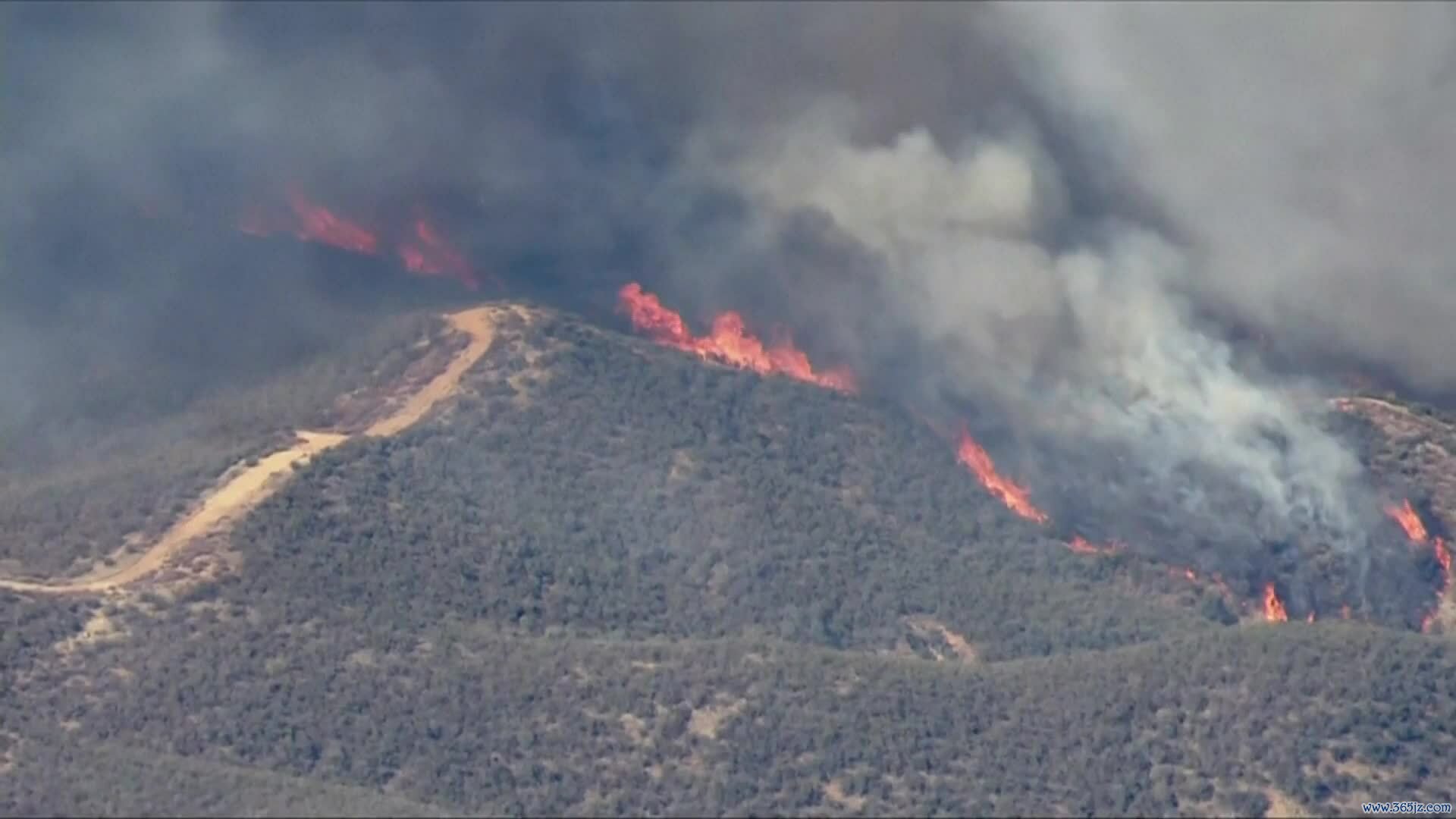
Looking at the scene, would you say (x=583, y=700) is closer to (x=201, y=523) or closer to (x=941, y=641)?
(x=201, y=523)

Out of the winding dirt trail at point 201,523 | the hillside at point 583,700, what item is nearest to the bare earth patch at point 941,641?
the hillside at point 583,700

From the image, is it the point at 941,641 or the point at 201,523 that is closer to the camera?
the point at 201,523

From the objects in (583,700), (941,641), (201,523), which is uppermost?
(941,641)

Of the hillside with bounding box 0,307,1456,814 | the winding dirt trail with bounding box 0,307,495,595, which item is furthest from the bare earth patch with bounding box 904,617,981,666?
the winding dirt trail with bounding box 0,307,495,595

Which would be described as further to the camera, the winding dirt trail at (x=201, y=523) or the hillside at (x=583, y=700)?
the winding dirt trail at (x=201, y=523)

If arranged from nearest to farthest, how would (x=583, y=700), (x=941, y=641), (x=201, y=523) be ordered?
1. (x=583, y=700)
2. (x=201, y=523)
3. (x=941, y=641)

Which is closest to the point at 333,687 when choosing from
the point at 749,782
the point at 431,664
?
the point at 431,664

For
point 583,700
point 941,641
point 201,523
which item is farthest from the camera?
point 941,641

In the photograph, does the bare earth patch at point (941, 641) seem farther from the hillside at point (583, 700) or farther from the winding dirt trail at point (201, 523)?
the winding dirt trail at point (201, 523)

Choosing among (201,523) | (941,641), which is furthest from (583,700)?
(941,641)

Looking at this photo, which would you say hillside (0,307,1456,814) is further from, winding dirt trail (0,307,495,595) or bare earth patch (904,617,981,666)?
winding dirt trail (0,307,495,595)

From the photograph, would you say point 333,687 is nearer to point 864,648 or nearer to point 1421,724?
point 864,648
